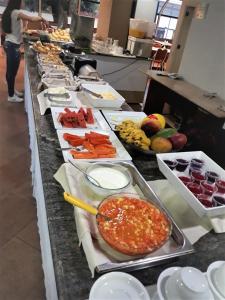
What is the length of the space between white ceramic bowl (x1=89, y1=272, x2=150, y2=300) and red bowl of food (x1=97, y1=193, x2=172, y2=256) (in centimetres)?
7

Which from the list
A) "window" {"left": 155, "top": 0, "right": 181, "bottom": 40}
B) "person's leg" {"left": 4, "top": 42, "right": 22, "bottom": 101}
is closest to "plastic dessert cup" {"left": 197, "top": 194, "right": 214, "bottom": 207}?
"person's leg" {"left": 4, "top": 42, "right": 22, "bottom": 101}

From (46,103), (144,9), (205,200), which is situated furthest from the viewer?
(144,9)

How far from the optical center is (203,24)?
10.9ft

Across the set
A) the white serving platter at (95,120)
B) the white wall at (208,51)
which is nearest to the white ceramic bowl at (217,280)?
the white serving platter at (95,120)

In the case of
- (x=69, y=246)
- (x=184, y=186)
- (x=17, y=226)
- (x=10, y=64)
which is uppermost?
(x=184, y=186)

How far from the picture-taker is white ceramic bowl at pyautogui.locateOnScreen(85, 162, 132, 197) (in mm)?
771

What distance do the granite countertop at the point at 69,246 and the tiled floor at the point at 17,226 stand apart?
702 mm

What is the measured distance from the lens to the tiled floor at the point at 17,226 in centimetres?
125

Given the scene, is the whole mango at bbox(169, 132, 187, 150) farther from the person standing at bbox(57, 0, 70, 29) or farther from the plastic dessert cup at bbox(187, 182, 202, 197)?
the person standing at bbox(57, 0, 70, 29)

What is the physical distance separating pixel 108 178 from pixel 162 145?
308 mm

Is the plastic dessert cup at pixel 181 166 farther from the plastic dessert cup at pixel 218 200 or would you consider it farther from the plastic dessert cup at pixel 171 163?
the plastic dessert cup at pixel 218 200

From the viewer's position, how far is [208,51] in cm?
322

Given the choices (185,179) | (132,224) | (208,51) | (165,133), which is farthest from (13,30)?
(132,224)

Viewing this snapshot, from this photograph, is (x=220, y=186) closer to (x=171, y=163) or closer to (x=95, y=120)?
(x=171, y=163)
